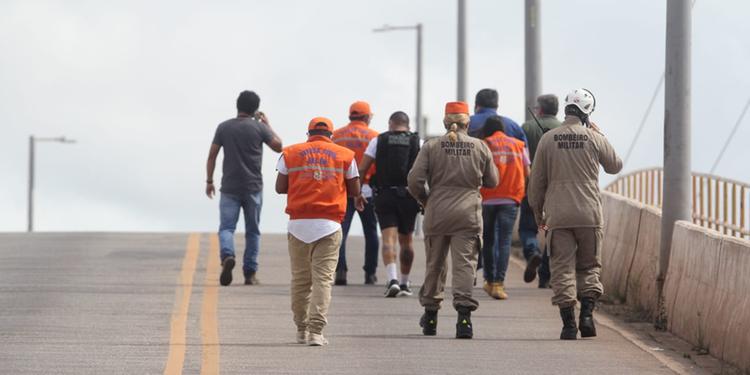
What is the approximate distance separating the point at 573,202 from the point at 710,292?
132 centimetres

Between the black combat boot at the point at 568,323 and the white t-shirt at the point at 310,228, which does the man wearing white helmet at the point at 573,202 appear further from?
the white t-shirt at the point at 310,228

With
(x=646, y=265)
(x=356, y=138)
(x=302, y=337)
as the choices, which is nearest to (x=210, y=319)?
(x=302, y=337)

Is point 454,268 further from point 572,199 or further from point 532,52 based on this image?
point 532,52

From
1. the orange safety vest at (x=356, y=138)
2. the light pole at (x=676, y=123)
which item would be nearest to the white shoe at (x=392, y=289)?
the orange safety vest at (x=356, y=138)

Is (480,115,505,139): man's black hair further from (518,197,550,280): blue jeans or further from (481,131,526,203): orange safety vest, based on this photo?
(518,197,550,280): blue jeans

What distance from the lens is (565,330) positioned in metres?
15.3

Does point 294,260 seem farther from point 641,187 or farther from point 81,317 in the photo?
point 641,187

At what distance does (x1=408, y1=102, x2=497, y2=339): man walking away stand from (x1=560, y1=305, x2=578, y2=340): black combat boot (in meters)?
Result: 0.70

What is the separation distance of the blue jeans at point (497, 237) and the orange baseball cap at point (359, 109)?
159 centimetres

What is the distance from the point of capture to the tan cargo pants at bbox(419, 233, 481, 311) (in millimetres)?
15258

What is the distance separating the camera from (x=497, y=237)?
1889 centimetres

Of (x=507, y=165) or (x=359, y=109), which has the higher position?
(x=359, y=109)

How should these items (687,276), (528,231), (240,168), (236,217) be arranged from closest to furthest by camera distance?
(687,276) → (240,168) → (236,217) → (528,231)

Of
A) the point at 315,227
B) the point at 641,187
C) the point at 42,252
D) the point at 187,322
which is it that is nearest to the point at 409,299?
the point at 187,322
